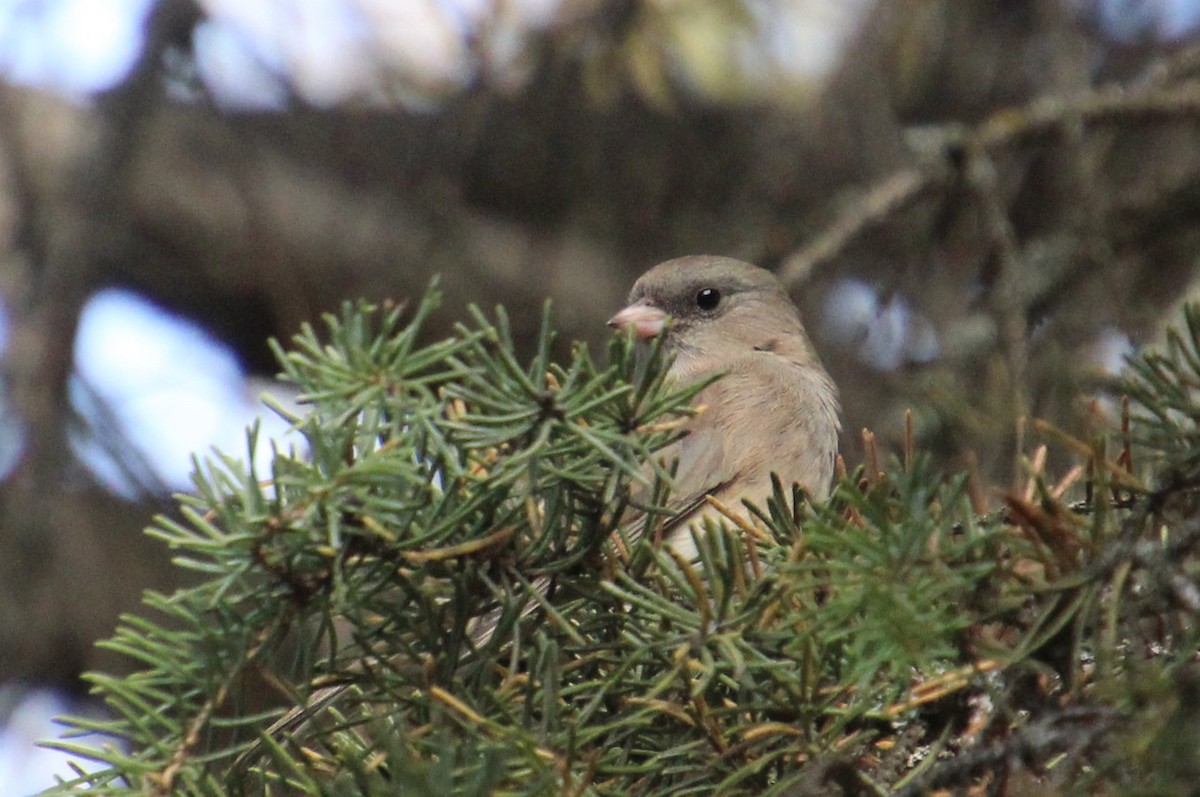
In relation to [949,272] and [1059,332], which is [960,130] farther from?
[949,272]

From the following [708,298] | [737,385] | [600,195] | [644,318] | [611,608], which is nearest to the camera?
[611,608]

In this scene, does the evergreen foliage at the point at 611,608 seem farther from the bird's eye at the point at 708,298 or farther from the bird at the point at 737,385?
the bird's eye at the point at 708,298

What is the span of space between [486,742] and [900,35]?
149 inches

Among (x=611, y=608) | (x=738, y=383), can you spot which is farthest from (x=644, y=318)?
(x=611, y=608)

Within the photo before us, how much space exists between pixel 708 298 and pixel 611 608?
2.39m

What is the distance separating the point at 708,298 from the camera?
4.13 m

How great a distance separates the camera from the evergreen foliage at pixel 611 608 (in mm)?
1430

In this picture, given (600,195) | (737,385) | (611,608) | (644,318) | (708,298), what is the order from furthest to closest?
(600,195), (708,298), (644,318), (737,385), (611,608)

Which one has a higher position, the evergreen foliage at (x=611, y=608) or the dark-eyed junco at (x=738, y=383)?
the dark-eyed junco at (x=738, y=383)

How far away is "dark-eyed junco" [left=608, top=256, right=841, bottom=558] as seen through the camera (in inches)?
127

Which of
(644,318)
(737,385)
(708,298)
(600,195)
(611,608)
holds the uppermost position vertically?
(600,195)

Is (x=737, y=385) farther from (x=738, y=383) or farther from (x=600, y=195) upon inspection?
(x=600, y=195)

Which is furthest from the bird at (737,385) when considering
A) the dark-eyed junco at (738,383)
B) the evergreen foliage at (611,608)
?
the evergreen foliage at (611,608)

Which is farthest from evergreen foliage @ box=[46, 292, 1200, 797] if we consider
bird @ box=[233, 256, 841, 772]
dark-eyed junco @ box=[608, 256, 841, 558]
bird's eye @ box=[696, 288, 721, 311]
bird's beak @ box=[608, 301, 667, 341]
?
bird's eye @ box=[696, 288, 721, 311]
